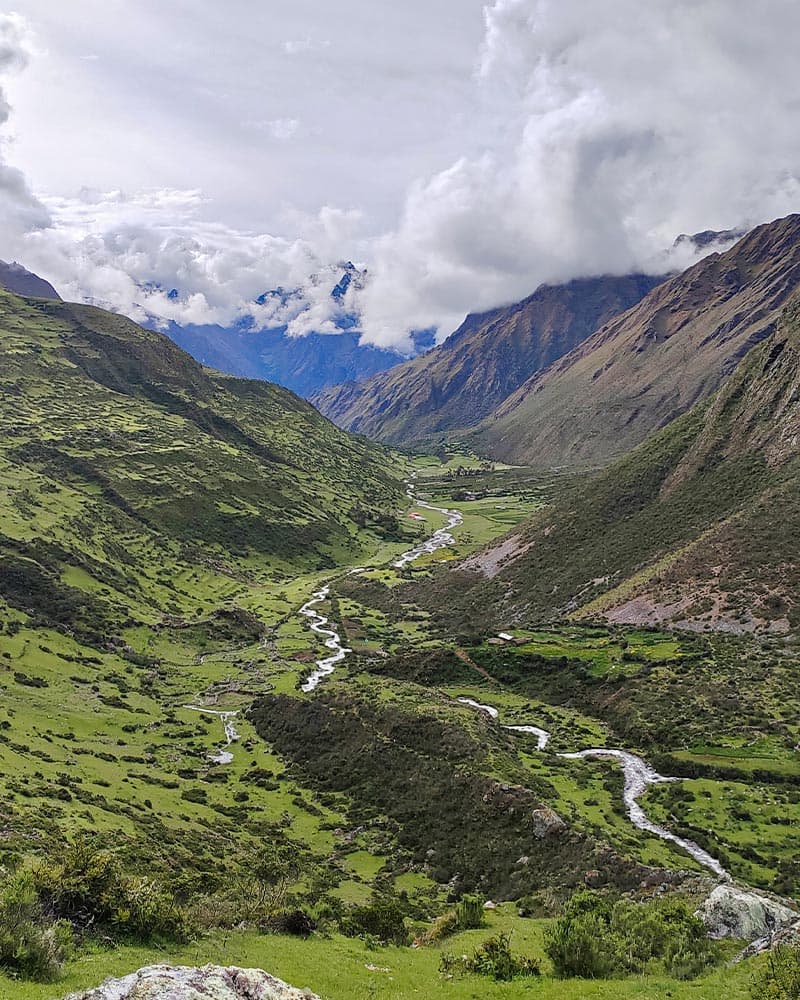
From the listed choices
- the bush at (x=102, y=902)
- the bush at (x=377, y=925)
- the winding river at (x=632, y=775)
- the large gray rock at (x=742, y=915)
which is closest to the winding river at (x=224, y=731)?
the winding river at (x=632, y=775)

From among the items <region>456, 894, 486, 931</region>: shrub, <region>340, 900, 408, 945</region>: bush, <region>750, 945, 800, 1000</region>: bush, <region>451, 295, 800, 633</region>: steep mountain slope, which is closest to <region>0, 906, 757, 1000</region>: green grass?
<region>750, 945, 800, 1000</region>: bush

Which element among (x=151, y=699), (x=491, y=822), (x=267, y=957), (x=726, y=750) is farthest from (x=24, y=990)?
(x=151, y=699)

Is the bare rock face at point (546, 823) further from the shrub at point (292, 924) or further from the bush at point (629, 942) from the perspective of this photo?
the shrub at point (292, 924)

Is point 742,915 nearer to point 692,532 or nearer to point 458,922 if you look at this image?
point 458,922

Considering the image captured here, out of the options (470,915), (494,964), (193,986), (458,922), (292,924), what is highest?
(193,986)

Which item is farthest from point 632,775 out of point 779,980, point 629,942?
point 779,980

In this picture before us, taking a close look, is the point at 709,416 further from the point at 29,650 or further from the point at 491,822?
the point at 29,650
